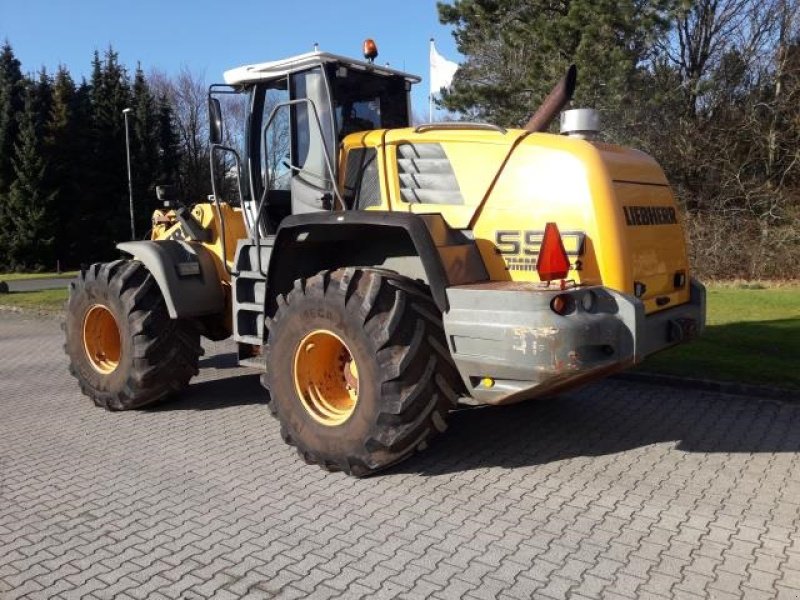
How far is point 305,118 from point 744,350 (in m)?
5.59

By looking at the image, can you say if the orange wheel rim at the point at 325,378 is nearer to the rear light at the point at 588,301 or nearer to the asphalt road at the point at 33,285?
the rear light at the point at 588,301

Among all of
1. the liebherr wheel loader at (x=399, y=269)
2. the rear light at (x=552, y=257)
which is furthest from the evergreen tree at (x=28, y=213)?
the rear light at (x=552, y=257)

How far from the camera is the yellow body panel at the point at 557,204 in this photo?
4285 millimetres

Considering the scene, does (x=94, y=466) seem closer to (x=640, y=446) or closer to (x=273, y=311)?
(x=273, y=311)

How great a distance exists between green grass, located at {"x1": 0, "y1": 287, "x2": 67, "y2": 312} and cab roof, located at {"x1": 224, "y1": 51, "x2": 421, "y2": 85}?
11082mm

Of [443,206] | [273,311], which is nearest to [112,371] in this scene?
[273,311]

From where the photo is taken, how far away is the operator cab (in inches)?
211

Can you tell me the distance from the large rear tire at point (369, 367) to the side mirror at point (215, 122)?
191 centimetres

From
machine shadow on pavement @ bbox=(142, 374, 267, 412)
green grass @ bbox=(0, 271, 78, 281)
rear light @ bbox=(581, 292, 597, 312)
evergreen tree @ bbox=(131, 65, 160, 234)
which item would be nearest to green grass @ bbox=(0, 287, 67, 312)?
machine shadow on pavement @ bbox=(142, 374, 267, 412)

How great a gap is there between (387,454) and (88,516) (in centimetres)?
175

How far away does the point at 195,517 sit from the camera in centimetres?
404

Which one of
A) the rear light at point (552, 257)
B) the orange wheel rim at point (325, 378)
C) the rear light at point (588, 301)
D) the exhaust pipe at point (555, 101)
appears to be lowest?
the orange wheel rim at point (325, 378)

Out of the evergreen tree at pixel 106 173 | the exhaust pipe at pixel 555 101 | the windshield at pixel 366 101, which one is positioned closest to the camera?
the exhaust pipe at pixel 555 101

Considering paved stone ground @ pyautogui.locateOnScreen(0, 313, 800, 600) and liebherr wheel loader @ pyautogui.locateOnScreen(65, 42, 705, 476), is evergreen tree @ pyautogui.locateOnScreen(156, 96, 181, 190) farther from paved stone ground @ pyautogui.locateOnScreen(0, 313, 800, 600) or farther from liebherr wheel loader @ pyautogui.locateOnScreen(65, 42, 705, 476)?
paved stone ground @ pyautogui.locateOnScreen(0, 313, 800, 600)
